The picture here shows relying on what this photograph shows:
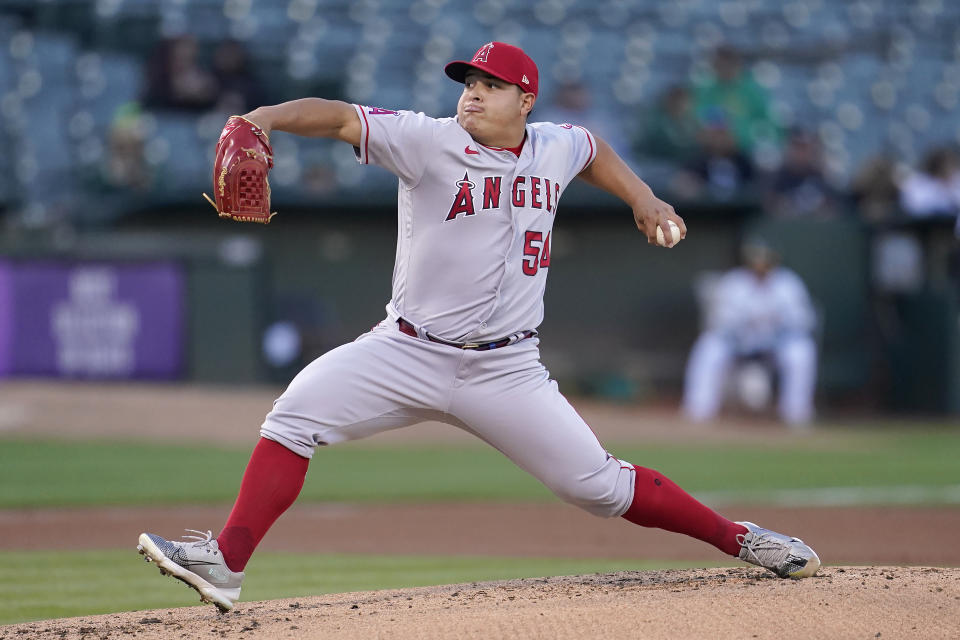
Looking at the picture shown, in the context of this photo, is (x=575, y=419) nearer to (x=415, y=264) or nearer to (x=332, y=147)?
(x=415, y=264)

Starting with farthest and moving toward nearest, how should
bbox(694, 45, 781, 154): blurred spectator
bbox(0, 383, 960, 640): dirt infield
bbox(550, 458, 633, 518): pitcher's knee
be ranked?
bbox(694, 45, 781, 154): blurred spectator < bbox(550, 458, 633, 518): pitcher's knee < bbox(0, 383, 960, 640): dirt infield

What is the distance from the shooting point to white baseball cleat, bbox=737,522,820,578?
13.2 ft

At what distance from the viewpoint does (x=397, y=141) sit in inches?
143

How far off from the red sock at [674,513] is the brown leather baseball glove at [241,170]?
1413mm

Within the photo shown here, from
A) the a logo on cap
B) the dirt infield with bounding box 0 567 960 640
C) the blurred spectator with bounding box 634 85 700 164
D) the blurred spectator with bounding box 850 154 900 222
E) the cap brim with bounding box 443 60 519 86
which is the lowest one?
the dirt infield with bounding box 0 567 960 640

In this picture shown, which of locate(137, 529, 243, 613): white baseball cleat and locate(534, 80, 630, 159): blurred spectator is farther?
locate(534, 80, 630, 159): blurred spectator

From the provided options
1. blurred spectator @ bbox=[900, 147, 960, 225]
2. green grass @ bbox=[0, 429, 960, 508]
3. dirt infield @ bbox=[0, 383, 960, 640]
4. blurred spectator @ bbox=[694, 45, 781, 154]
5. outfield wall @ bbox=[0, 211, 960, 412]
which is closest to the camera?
dirt infield @ bbox=[0, 383, 960, 640]

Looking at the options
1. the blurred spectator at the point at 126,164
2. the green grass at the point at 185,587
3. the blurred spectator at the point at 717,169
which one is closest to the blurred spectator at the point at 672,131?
the blurred spectator at the point at 717,169

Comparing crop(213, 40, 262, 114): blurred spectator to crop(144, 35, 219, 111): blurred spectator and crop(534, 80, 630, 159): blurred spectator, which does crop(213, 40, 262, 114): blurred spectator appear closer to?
crop(144, 35, 219, 111): blurred spectator

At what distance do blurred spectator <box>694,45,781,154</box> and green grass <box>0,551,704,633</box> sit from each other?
838cm

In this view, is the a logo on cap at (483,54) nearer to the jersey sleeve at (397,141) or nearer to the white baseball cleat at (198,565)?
the jersey sleeve at (397,141)

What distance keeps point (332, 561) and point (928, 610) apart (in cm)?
300

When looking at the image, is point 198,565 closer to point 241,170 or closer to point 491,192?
point 241,170

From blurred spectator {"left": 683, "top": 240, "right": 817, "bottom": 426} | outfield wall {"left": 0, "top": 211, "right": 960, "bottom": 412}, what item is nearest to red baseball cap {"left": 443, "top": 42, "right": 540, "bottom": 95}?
outfield wall {"left": 0, "top": 211, "right": 960, "bottom": 412}
